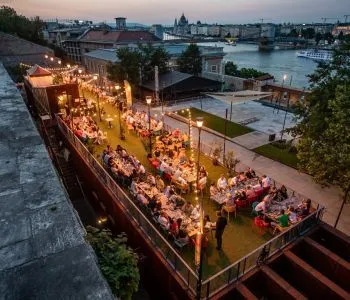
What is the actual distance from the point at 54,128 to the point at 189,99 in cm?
1901

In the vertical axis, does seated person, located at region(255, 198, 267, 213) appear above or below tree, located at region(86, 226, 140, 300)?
below

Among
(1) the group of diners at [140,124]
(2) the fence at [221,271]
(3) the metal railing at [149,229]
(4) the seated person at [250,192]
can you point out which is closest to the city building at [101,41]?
(1) the group of diners at [140,124]

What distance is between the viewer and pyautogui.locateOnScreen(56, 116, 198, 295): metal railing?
9.78 meters

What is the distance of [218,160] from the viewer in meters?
18.5

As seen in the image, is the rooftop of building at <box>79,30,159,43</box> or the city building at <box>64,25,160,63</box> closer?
the city building at <box>64,25,160,63</box>

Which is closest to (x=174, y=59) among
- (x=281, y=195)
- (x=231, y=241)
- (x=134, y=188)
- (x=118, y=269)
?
(x=134, y=188)

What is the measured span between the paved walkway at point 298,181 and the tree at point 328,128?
1175mm

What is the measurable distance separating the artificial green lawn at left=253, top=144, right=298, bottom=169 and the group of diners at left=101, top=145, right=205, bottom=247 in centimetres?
930

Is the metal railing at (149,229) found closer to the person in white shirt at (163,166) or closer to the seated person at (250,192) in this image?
the person in white shirt at (163,166)

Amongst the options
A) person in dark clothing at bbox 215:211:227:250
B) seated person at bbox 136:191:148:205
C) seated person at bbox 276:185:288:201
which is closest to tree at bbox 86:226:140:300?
person in dark clothing at bbox 215:211:227:250

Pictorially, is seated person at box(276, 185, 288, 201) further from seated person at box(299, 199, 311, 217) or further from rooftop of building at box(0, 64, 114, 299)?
rooftop of building at box(0, 64, 114, 299)

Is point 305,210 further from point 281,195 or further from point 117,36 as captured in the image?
point 117,36

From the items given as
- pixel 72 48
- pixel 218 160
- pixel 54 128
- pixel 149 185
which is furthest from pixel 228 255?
pixel 72 48

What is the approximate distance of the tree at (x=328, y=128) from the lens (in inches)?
506
